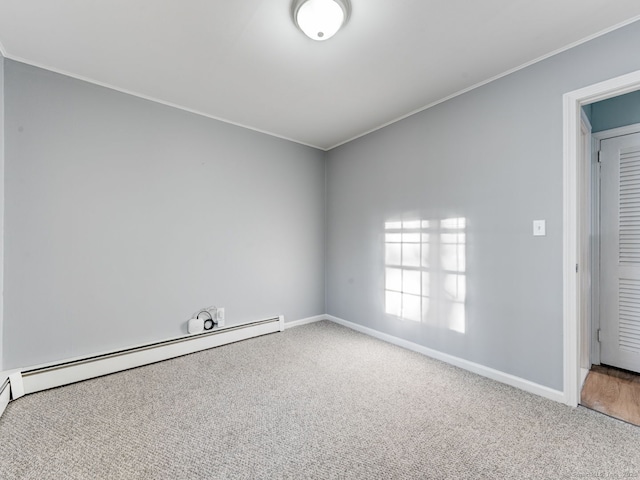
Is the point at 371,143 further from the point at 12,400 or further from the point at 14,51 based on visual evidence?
the point at 12,400

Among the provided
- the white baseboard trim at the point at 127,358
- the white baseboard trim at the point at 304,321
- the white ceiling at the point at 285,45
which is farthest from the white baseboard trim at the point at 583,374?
the white baseboard trim at the point at 127,358

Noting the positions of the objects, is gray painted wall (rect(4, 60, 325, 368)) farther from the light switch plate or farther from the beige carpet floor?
the light switch plate

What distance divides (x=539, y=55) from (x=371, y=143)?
1728mm

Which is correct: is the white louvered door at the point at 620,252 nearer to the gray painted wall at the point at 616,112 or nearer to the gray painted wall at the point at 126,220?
the gray painted wall at the point at 616,112

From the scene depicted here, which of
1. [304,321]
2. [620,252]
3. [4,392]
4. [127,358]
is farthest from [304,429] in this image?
[620,252]

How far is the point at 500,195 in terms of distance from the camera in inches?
91.4

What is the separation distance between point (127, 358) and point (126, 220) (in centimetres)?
124

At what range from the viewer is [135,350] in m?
2.57

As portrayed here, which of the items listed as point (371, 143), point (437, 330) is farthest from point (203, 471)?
point (371, 143)

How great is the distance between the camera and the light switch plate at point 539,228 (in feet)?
6.85

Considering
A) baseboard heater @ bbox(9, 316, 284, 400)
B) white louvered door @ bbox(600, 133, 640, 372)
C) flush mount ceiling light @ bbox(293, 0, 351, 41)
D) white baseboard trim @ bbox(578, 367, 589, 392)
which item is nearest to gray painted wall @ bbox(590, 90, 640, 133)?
white louvered door @ bbox(600, 133, 640, 372)

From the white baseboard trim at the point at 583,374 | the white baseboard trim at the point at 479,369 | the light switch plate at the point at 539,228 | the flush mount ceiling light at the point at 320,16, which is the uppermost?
the flush mount ceiling light at the point at 320,16

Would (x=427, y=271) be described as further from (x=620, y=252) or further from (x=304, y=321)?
(x=304, y=321)

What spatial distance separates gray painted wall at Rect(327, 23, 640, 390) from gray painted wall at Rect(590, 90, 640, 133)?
1.05 metres
